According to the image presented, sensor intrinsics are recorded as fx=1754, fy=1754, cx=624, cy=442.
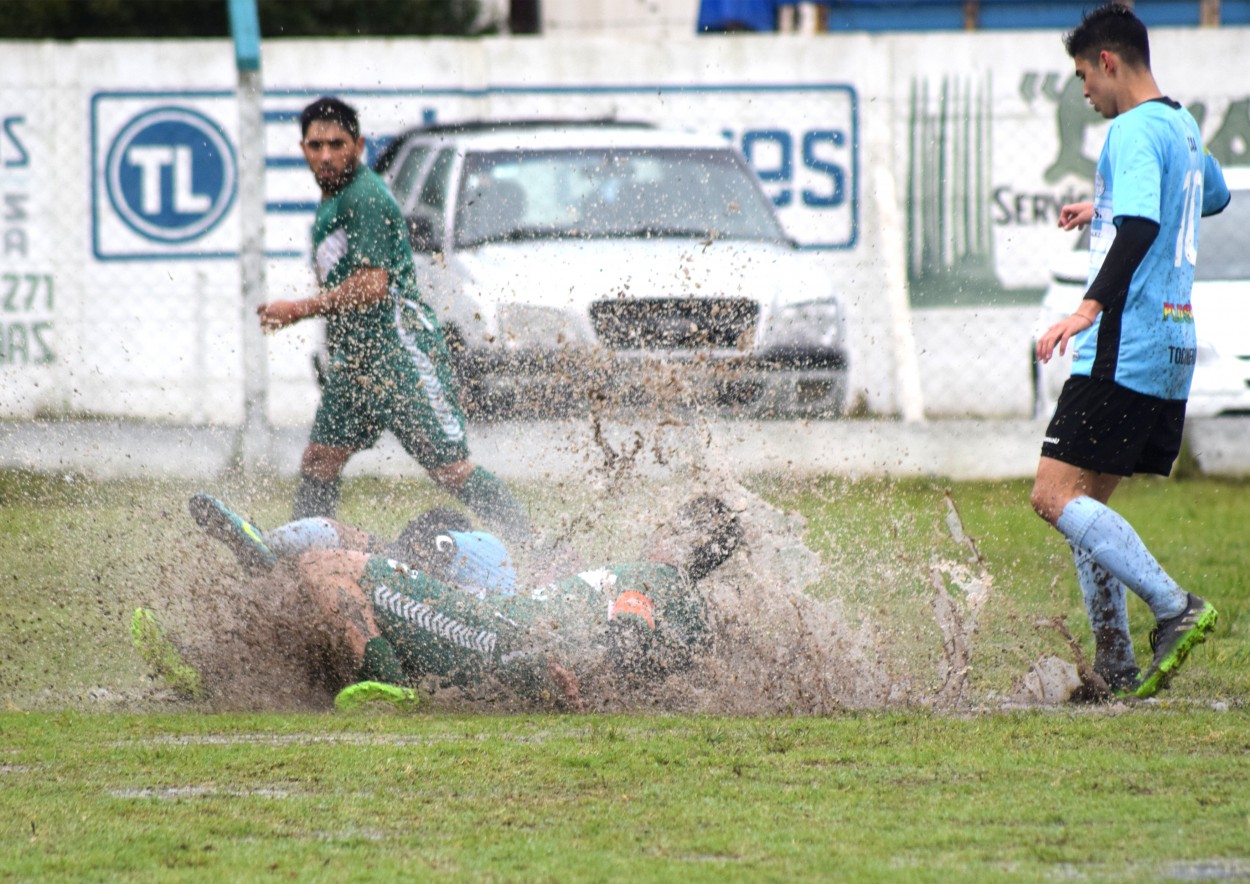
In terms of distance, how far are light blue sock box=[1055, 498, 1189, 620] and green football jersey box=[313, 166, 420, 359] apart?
2.68 meters

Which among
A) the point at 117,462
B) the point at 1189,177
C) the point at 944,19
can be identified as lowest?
the point at 117,462

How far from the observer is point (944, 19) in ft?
48.1

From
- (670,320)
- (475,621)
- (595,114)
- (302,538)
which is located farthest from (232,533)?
(595,114)

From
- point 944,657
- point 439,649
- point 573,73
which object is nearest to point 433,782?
point 439,649

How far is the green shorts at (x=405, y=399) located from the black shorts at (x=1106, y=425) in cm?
236

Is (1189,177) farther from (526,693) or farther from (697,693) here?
(526,693)

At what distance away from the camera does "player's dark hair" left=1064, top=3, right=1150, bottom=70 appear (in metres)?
5.01

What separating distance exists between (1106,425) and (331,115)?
3048mm

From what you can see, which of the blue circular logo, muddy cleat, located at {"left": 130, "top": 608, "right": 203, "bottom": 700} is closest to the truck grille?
muddy cleat, located at {"left": 130, "top": 608, "right": 203, "bottom": 700}

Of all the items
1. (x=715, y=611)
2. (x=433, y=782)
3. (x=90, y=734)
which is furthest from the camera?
(x=715, y=611)

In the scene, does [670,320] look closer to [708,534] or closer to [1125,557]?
[708,534]

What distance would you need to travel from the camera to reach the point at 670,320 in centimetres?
889

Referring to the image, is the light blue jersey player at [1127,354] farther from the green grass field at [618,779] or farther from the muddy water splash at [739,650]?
the muddy water splash at [739,650]

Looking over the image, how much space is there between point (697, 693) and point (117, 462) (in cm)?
493
